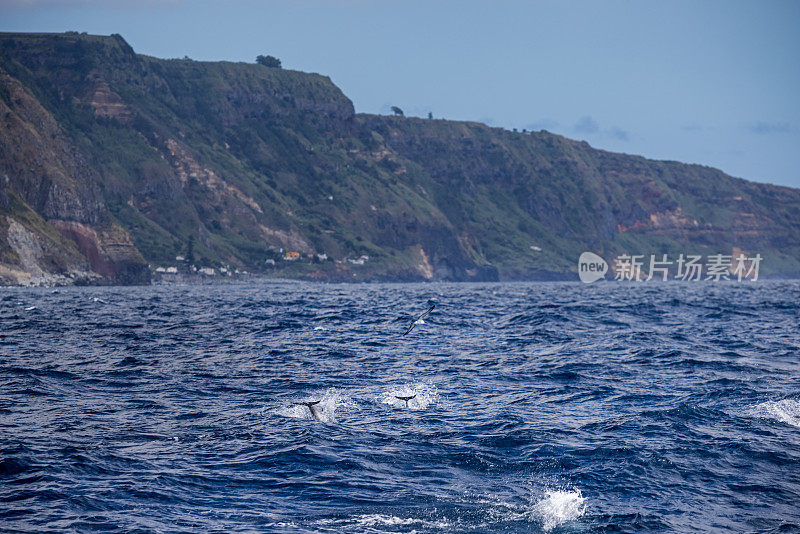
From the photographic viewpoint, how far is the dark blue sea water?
55.7ft

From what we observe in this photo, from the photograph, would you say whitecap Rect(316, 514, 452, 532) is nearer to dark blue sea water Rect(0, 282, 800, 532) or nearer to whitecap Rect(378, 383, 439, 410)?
dark blue sea water Rect(0, 282, 800, 532)

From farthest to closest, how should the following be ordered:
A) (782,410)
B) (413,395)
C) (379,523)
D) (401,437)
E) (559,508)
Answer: (413,395)
(782,410)
(401,437)
(559,508)
(379,523)

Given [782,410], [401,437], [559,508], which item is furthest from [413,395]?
[782,410]

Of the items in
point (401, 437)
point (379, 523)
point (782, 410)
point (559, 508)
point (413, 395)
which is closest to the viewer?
point (379, 523)

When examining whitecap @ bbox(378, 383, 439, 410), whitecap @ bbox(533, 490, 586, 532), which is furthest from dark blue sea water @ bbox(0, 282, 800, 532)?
whitecap @ bbox(378, 383, 439, 410)

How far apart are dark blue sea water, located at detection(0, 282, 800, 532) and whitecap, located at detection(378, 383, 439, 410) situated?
0.61ft

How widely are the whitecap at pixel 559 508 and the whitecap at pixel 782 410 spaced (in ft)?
35.7

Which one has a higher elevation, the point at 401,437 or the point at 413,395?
the point at 413,395

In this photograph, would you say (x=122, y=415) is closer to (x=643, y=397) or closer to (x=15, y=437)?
(x=15, y=437)

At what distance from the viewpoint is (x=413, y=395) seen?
1065 inches

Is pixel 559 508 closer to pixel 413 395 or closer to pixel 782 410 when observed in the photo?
pixel 413 395

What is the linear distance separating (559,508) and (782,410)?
44.0 ft

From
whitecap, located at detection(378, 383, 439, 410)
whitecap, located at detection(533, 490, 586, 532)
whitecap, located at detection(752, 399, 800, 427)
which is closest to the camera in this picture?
whitecap, located at detection(533, 490, 586, 532)

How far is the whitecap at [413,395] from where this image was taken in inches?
1107
